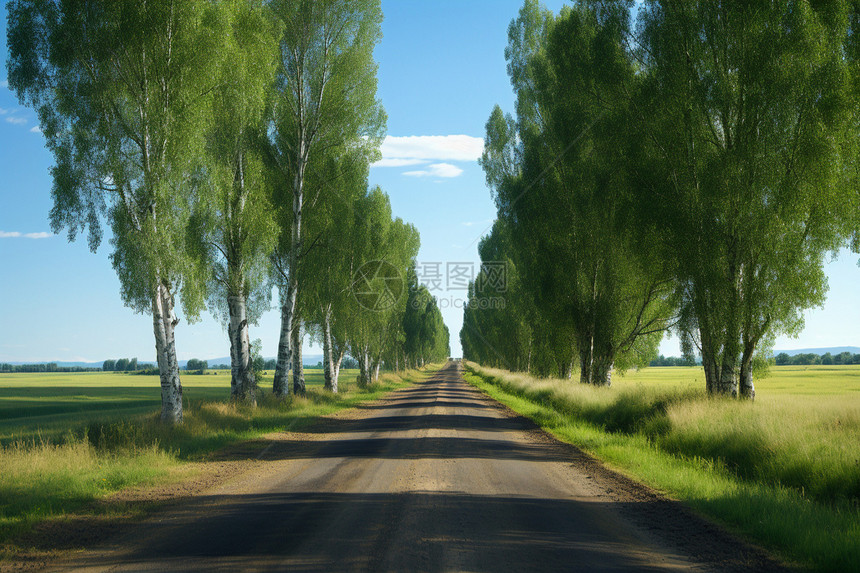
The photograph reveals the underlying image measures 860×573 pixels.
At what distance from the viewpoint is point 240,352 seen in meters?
20.8

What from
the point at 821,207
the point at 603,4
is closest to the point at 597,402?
the point at 821,207

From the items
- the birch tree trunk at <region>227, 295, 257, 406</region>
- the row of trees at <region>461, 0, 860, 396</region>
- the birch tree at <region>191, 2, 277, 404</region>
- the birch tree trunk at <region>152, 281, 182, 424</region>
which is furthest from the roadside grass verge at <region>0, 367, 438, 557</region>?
the row of trees at <region>461, 0, 860, 396</region>

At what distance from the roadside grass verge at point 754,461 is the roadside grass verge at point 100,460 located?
8360 mm

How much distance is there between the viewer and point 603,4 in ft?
65.0

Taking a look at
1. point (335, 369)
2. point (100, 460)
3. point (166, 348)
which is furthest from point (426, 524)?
point (335, 369)

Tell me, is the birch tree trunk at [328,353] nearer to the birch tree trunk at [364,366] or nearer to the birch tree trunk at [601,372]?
the birch tree trunk at [364,366]

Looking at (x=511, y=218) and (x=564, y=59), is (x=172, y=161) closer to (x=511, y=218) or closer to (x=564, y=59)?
(x=564, y=59)

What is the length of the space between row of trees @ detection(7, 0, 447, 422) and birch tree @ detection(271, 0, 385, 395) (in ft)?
0.18

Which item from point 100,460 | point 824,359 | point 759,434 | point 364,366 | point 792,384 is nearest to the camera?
point 759,434

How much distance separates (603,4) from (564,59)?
3.57 meters

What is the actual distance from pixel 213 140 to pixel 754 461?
59.3 ft

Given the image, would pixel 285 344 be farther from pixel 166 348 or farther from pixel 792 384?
pixel 792 384

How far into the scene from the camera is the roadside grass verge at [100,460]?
7.75m

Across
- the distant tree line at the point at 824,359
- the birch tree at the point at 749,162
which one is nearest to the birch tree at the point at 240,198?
the birch tree at the point at 749,162
